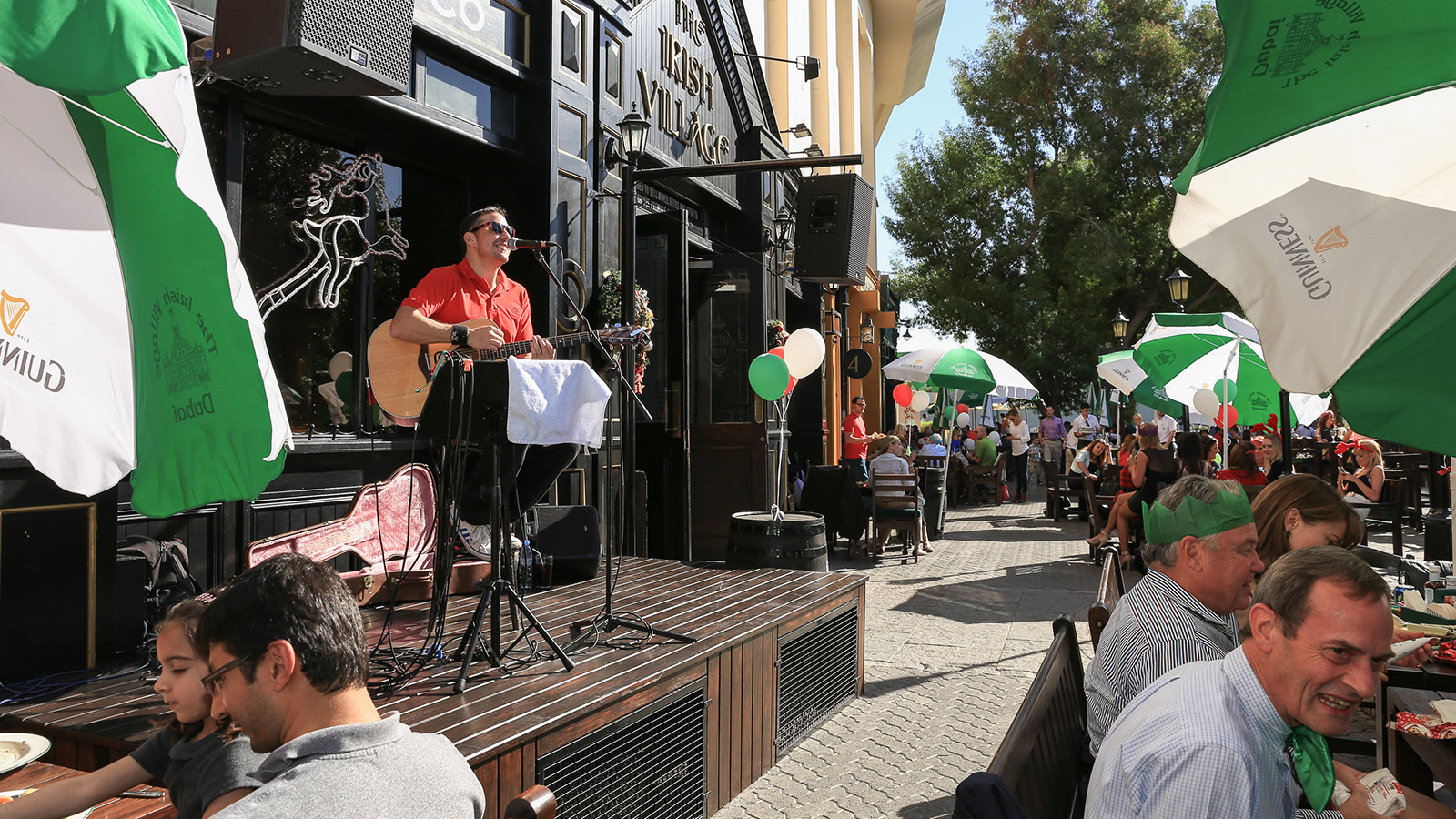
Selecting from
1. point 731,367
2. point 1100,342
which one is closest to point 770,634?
point 731,367

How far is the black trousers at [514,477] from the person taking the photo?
3900mm

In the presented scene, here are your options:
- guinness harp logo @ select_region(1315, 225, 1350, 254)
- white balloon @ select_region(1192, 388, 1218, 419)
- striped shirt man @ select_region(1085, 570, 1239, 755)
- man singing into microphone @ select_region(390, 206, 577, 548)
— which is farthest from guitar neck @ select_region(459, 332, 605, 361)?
white balloon @ select_region(1192, 388, 1218, 419)

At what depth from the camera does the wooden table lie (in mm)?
2299

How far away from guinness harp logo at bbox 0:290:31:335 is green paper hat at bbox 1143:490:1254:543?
3087 mm

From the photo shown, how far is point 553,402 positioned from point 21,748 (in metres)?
1.93

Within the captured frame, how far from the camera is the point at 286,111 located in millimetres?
5715

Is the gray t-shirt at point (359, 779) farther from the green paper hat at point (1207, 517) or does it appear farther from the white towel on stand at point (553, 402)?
the green paper hat at point (1207, 517)

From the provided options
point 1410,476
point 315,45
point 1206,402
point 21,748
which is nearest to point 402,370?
point 315,45

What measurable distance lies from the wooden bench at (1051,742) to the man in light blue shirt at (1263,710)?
153 millimetres

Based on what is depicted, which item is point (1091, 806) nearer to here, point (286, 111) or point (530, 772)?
point (530, 772)

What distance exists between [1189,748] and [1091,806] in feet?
0.83

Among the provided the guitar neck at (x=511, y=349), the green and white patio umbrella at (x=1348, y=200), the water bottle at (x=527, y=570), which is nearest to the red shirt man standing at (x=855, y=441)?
the water bottle at (x=527, y=570)

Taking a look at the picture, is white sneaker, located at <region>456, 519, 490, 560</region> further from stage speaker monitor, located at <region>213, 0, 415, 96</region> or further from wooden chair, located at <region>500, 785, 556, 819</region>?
wooden chair, located at <region>500, 785, 556, 819</region>

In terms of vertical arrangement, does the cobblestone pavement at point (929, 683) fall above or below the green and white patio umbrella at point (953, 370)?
below
